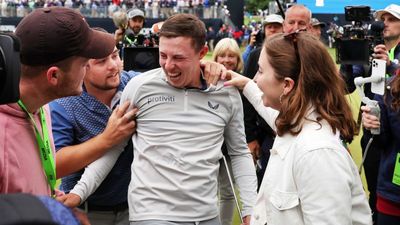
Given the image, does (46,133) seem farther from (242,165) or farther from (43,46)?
(242,165)

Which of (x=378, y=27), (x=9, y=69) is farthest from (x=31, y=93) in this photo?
(x=378, y=27)

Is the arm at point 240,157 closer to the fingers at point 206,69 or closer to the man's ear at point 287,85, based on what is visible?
the fingers at point 206,69

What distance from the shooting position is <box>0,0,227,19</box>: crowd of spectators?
124 ft

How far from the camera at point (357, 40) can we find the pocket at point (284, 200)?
328cm

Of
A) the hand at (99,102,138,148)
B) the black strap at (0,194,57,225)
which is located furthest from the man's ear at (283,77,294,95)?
the black strap at (0,194,57,225)

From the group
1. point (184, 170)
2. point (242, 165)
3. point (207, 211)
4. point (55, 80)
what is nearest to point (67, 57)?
point (55, 80)

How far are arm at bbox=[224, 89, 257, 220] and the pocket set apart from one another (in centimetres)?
86

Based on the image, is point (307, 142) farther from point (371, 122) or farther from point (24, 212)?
point (371, 122)

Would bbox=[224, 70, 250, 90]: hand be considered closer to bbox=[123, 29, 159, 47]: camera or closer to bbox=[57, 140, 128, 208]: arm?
bbox=[57, 140, 128, 208]: arm

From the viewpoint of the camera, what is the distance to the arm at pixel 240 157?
3211mm

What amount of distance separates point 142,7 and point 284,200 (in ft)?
126

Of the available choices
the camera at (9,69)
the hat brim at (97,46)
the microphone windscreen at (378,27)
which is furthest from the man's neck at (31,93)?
the microphone windscreen at (378,27)

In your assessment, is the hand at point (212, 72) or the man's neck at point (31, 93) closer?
the man's neck at point (31, 93)

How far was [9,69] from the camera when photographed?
1528mm
